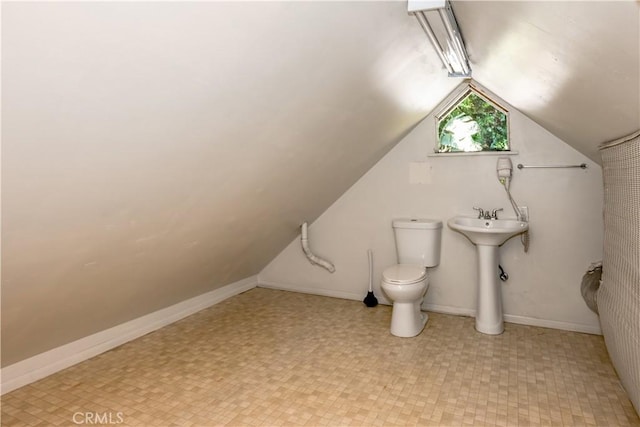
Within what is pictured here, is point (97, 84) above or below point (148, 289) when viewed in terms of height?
above

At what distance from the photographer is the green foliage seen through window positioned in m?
3.02

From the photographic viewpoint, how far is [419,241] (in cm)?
314

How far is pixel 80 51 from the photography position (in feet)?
3.14

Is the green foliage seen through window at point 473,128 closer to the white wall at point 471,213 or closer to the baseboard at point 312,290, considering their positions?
the white wall at point 471,213

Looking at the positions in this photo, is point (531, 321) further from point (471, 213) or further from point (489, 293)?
point (471, 213)

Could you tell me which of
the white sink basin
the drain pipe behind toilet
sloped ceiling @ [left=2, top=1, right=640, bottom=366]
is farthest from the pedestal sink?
the drain pipe behind toilet

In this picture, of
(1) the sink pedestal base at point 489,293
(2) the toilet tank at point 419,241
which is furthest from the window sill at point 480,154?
(1) the sink pedestal base at point 489,293

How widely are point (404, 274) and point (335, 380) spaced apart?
959 mm

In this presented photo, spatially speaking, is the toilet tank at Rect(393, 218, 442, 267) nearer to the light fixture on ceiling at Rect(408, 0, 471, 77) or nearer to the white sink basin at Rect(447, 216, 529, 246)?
the white sink basin at Rect(447, 216, 529, 246)

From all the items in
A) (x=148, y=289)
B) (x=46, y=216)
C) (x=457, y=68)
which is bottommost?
(x=148, y=289)

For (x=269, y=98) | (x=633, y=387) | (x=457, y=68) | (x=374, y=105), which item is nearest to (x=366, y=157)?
(x=374, y=105)

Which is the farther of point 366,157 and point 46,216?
point 366,157

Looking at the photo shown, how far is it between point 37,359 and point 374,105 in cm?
249

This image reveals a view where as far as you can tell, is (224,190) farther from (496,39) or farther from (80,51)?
(496,39)
